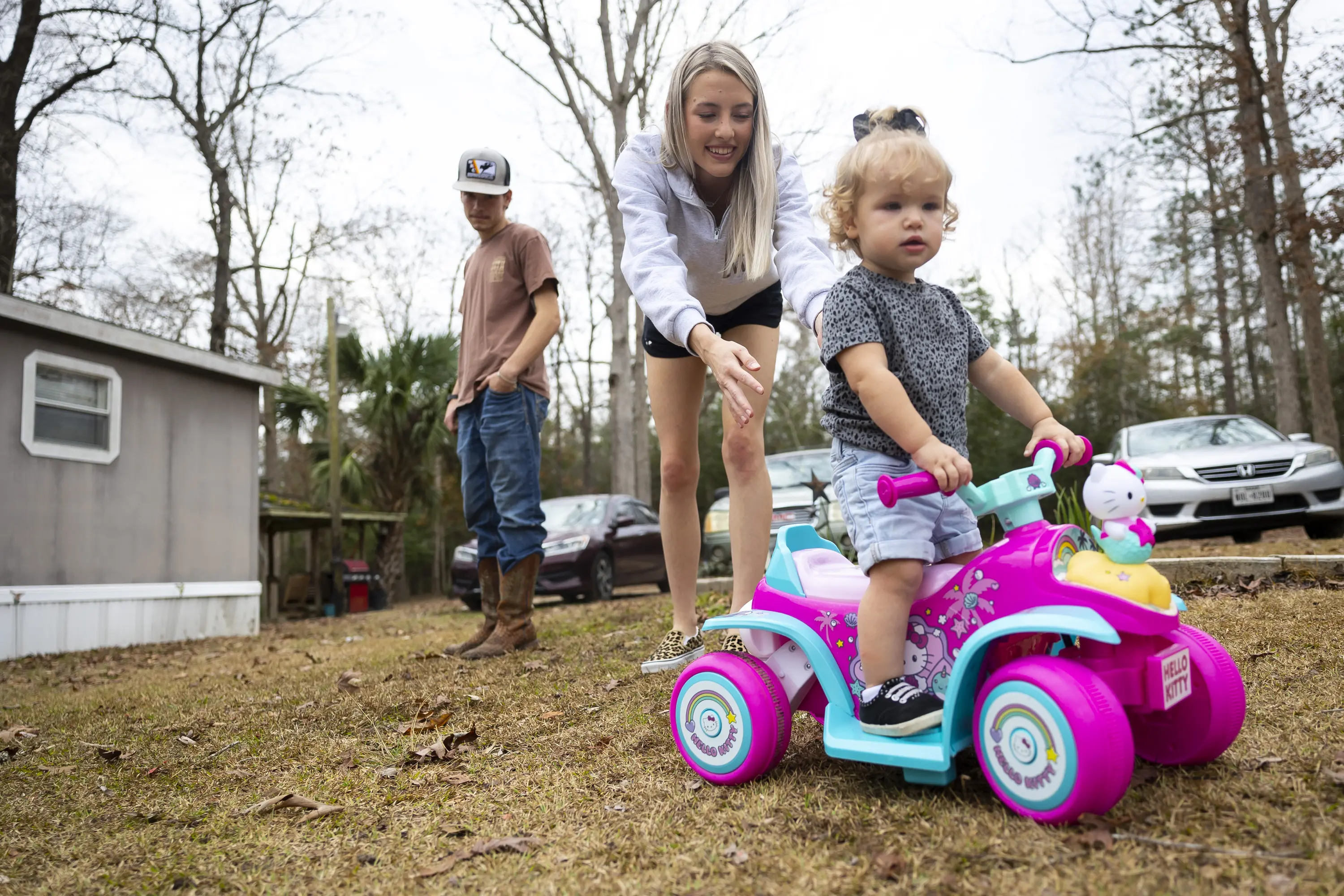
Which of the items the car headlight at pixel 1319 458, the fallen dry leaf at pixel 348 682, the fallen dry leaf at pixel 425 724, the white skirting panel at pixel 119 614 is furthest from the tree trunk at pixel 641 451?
the fallen dry leaf at pixel 425 724

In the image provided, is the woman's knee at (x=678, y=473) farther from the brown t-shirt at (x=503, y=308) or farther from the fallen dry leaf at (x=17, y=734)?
the fallen dry leaf at (x=17, y=734)

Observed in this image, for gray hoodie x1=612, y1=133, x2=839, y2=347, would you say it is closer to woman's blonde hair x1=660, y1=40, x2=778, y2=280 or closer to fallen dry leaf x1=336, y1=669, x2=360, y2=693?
woman's blonde hair x1=660, y1=40, x2=778, y2=280

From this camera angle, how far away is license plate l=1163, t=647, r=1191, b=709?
67.3 inches

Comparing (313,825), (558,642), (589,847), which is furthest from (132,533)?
(589,847)

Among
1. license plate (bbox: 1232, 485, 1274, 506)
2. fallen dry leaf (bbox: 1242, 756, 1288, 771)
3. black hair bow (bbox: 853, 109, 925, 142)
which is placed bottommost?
fallen dry leaf (bbox: 1242, 756, 1288, 771)

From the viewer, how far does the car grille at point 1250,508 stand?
7.39 metres

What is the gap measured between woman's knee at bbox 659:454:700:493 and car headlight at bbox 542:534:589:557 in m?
8.02

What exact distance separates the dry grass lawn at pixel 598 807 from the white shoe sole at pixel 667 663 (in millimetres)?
84

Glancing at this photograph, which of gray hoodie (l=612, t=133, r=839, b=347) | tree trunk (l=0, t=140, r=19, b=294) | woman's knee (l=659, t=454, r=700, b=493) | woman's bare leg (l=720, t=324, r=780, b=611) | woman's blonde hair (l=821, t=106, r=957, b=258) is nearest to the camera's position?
woman's blonde hair (l=821, t=106, r=957, b=258)

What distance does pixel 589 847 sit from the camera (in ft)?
5.98

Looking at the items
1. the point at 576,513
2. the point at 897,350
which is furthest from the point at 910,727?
the point at 576,513

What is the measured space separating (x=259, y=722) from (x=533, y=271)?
230 centimetres

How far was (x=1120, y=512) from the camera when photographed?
5.72 feet

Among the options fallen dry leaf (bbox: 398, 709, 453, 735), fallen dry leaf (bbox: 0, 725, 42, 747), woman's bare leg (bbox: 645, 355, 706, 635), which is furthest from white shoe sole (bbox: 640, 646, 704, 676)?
fallen dry leaf (bbox: 0, 725, 42, 747)
